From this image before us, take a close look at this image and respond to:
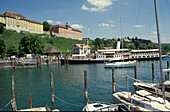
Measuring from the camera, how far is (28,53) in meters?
86.2

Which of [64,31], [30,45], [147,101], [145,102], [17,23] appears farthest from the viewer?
[64,31]

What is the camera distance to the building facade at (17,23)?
119312 millimetres

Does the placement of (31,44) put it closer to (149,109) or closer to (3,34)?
(3,34)

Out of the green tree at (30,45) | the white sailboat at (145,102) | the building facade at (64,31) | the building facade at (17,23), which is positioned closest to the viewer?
the white sailboat at (145,102)

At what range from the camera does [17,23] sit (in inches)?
5002

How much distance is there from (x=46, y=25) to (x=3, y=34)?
182 feet

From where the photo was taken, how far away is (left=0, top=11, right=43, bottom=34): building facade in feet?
391

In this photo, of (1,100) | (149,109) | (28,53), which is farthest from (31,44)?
(149,109)

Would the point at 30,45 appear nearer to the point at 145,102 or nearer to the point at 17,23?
the point at 17,23

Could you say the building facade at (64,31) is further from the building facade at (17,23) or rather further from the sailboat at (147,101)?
the sailboat at (147,101)

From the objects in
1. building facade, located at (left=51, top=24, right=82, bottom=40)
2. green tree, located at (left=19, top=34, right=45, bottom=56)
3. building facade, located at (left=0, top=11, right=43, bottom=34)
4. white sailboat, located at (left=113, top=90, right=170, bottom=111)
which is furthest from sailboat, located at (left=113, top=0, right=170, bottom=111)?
building facade, located at (left=51, top=24, right=82, bottom=40)

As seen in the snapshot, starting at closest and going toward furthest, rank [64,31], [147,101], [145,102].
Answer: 1. [145,102]
2. [147,101]
3. [64,31]

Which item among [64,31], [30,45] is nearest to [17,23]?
[30,45]

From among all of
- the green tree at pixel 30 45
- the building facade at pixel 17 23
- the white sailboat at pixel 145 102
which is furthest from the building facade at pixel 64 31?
the white sailboat at pixel 145 102
